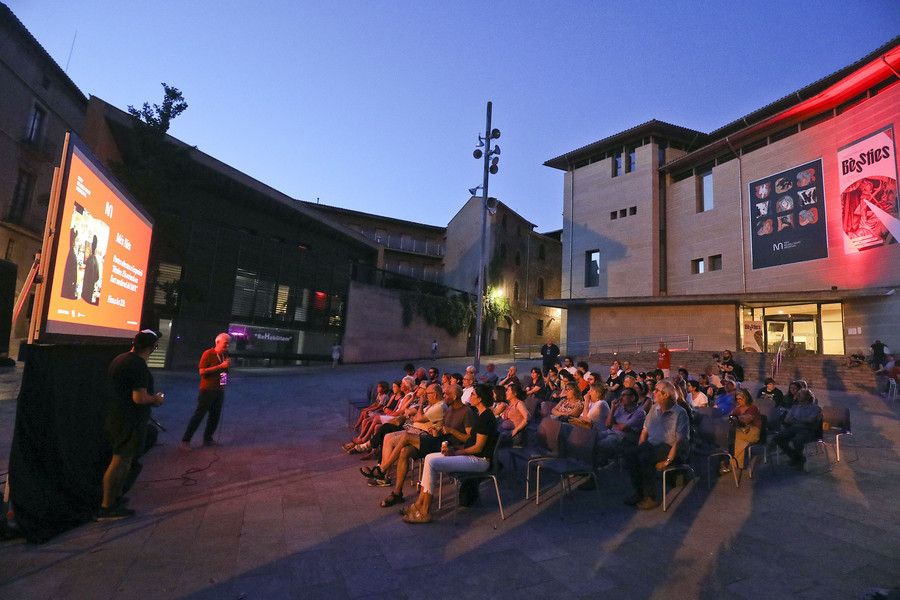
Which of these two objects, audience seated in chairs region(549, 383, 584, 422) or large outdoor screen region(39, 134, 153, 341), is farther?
audience seated in chairs region(549, 383, 584, 422)

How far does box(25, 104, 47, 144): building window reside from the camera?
2061 cm

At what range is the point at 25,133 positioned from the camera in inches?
798

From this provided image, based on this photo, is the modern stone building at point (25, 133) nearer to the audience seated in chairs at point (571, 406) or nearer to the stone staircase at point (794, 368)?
the audience seated in chairs at point (571, 406)

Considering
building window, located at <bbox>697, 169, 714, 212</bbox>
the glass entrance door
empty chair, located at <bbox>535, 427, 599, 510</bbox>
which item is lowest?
empty chair, located at <bbox>535, 427, 599, 510</bbox>

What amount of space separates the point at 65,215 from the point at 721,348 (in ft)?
78.4

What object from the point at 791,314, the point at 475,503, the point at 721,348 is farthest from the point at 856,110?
the point at 475,503

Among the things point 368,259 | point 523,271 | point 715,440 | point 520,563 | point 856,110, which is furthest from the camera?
point 523,271

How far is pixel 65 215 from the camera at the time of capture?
389cm

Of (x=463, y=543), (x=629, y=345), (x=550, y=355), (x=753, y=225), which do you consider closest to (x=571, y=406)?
(x=463, y=543)

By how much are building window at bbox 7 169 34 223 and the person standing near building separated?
23.0 metres

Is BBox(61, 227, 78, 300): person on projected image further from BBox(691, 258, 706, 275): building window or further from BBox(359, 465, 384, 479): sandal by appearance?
BBox(691, 258, 706, 275): building window

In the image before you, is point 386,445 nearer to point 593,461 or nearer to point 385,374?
point 593,461

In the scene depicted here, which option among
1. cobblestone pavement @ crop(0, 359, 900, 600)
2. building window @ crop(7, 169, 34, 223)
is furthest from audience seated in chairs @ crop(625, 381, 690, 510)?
building window @ crop(7, 169, 34, 223)

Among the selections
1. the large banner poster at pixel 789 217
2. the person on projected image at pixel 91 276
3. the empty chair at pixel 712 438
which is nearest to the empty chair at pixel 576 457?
the empty chair at pixel 712 438
